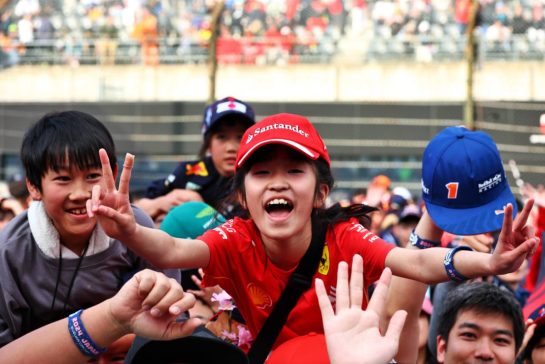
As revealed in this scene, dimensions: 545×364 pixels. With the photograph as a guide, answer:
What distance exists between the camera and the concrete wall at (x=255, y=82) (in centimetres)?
1416

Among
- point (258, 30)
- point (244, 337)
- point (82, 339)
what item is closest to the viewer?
point (82, 339)

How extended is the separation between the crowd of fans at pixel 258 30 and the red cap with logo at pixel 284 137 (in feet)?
31.0

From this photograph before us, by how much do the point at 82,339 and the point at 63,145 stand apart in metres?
0.91

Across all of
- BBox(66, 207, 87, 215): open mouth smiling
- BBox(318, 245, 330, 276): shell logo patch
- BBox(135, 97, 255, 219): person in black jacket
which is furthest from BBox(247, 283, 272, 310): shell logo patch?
BBox(135, 97, 255, 219): person in black jacket

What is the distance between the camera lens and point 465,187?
3.82 metres

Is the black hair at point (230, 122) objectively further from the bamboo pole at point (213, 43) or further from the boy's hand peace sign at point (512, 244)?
the bamboo pole at point (213, 43)

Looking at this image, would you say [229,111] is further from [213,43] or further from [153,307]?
[213,43]

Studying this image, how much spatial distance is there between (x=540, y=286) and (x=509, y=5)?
33.8ft

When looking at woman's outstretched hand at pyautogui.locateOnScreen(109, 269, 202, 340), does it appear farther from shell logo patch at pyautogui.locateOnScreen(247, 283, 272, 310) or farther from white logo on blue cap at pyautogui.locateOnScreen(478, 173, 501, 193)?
white logo on blue cap at pyautogui.locateOnScreen(478, 173, 501, 193)

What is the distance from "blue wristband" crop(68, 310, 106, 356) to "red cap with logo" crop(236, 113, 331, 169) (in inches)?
37.9

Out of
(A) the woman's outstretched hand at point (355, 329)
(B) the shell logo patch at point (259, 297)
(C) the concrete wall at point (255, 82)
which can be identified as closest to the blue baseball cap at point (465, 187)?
(B) the shell logo patch at point (259, 297)

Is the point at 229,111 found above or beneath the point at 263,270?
above

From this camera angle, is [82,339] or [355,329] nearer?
[355,329]

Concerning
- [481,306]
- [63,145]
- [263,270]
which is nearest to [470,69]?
[481,306]
